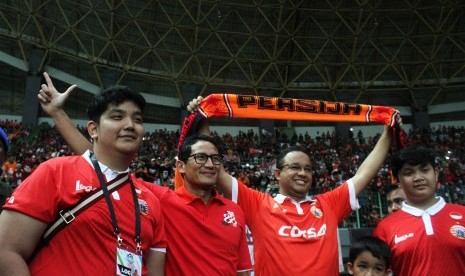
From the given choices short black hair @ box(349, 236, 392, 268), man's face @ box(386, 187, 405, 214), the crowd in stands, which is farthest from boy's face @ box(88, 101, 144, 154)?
the crowd in stands

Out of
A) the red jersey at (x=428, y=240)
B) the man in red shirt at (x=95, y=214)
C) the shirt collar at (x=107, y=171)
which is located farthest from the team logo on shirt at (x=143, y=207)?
the red jersey at (x=428, y=240)

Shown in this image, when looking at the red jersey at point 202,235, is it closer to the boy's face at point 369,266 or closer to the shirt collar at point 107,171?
the shirt collar at point 107,171

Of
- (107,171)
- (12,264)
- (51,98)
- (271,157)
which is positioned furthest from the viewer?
(271,157)

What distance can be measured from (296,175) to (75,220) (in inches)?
66.5

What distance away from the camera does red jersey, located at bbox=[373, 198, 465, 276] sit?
264 centimetres

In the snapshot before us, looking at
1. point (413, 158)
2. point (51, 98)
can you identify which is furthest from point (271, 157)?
point (51, 98)

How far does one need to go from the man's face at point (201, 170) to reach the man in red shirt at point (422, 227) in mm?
1257

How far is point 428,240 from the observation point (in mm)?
2703

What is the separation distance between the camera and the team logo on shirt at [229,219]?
2.66 meters

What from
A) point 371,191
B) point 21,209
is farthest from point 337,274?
point 371,191

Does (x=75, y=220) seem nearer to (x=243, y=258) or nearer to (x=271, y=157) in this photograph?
(x=243, y=258)

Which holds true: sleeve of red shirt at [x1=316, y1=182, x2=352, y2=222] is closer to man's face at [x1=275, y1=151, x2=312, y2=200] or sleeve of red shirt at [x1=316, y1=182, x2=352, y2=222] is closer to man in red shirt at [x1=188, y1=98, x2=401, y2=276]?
man in red shirt at [x1=188, y1=98, x2=401, y2=276]

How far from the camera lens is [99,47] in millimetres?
21469

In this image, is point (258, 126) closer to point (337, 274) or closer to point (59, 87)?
point (59, 87)
